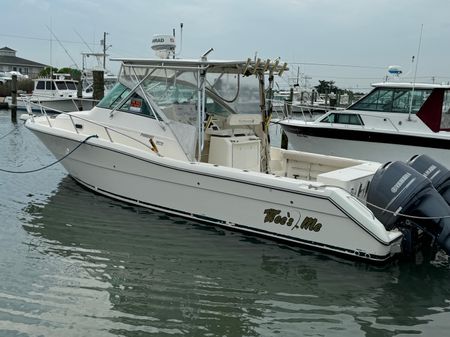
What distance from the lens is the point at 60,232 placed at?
6.31 m

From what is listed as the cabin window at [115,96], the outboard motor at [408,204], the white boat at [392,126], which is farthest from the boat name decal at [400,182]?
the white boat at [392,126]

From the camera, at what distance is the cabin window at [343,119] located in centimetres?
1219

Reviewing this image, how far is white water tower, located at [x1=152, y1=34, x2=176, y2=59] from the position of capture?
7.38m

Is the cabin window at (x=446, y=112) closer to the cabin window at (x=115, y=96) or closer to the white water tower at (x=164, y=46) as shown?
the white water tower at (x=164, y=46)

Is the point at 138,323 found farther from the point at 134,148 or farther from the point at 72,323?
the point at 134,148

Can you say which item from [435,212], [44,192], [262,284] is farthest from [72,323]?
[44,192]

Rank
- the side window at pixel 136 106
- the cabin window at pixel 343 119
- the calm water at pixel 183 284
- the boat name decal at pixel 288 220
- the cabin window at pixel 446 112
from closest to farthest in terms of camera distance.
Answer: the calm water at pixel 183 284
the boat name decal at pixel 288 220
the side window at pixel 136 106
the cabin window at pixel 446 112
the cabin window at pixel 343 119

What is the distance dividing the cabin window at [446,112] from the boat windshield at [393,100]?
48cm

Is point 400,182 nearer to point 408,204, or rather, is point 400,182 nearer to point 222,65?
point 408,204

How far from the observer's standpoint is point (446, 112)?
11555 millimetres

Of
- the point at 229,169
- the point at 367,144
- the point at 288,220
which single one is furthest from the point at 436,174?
the point at 367,144

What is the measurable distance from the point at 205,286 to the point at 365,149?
26.6 ft

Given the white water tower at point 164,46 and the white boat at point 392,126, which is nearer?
the white water tower at point 164,46

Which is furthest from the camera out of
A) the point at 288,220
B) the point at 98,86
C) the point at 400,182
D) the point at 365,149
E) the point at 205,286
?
the point at 98,86
